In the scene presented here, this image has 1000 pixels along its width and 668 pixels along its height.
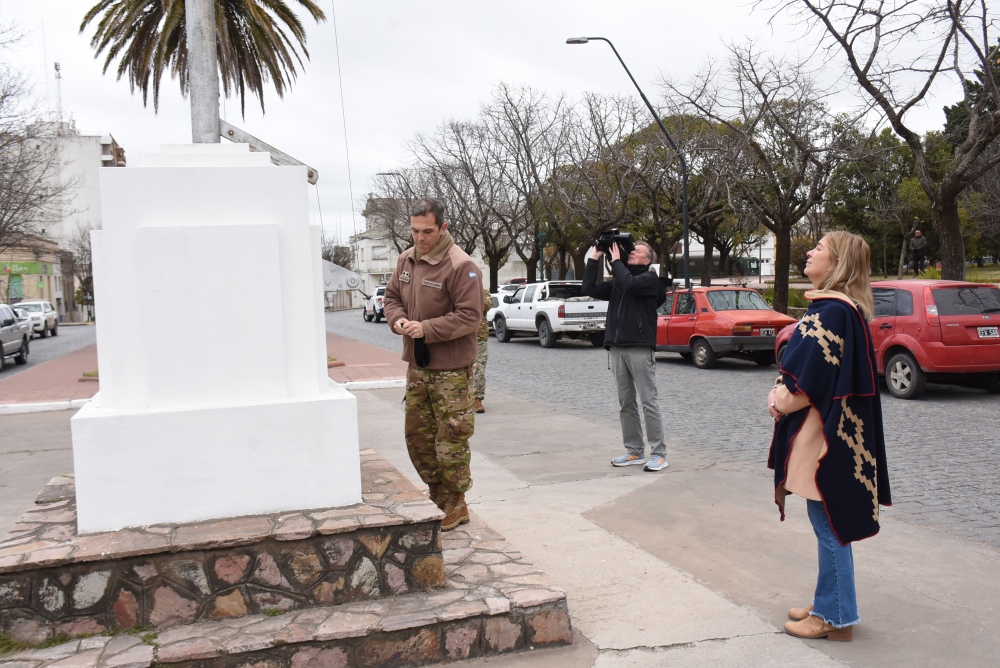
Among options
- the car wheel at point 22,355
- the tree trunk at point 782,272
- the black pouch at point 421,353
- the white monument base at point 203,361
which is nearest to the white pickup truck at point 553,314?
the tree trunk at point 782,272

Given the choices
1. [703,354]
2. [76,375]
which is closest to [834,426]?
[703,354]

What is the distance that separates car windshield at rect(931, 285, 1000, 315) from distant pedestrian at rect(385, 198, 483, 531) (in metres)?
8.26

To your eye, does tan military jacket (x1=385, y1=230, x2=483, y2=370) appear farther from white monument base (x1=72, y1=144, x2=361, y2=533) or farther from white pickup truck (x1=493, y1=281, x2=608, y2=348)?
white pickup truck (x1=493, y1=281, x2=608, y2=348)

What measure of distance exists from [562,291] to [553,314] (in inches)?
45.7

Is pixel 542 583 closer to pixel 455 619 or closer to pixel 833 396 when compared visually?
pixel 455 619

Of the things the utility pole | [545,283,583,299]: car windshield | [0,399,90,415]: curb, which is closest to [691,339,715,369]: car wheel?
[545,283,583,299]: car windshield

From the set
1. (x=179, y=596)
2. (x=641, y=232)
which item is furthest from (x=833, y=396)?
(x=641, y=232)

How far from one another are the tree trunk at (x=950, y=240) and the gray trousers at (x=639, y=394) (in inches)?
406

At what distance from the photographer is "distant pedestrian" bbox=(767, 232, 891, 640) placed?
11.4 ft

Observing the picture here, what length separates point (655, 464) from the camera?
6812 mm

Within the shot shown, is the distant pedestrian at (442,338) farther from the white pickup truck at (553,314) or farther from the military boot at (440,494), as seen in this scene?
the white pickup truck at (553,314)

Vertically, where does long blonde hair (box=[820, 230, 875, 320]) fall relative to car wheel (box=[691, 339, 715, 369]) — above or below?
above

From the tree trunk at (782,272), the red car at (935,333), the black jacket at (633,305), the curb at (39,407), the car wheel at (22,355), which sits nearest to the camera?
the black jacket at (633,305)

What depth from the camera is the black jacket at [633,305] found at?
6.68 meters
